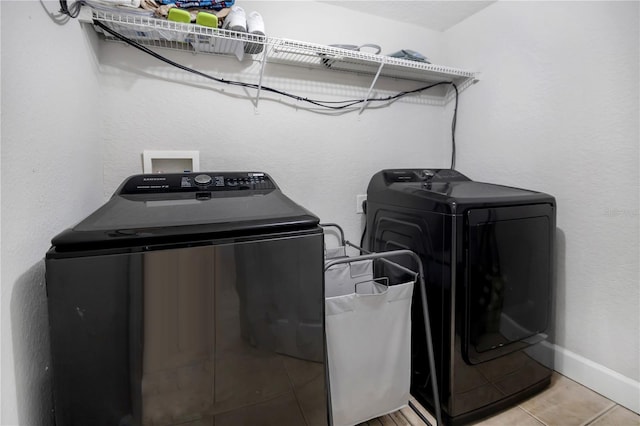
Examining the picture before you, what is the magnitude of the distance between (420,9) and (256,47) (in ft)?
3.96

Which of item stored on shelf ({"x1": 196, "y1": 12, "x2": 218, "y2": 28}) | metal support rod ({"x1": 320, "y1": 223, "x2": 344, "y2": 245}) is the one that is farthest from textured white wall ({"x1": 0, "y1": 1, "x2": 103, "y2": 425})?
metal support rod ({"x1": 320, "y1": 223, "x2": 344, "y2": 245})

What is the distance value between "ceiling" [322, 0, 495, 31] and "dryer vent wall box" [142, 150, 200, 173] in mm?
1344

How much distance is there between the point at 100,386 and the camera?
751 mm

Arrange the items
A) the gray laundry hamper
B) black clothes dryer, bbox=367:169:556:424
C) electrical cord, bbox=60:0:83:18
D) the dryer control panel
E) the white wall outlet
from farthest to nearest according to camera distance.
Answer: the white wall outlet
the dryer control panel
black clothes dryer, bbox=367:169:556:424
the gray laundry hamper
electrical cord, bbox=60:0:83:18

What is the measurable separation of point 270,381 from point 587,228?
1717mm

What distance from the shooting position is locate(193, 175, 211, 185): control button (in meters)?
1.35

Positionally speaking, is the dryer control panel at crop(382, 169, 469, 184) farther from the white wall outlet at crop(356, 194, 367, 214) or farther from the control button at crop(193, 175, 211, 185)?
the control button at crop(193, 175, 211, 185)

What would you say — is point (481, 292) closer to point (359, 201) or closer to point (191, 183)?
point (359, 201)

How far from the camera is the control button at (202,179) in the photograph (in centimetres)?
135

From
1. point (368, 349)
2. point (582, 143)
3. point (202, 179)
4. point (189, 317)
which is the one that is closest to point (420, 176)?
point (582, 143)

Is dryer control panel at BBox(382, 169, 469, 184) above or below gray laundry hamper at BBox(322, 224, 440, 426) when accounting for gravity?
above

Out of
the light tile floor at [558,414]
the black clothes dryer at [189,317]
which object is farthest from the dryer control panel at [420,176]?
the light tile floor at [558,414]

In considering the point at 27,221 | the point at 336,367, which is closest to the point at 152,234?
the point at 27,221

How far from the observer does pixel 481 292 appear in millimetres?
1298
